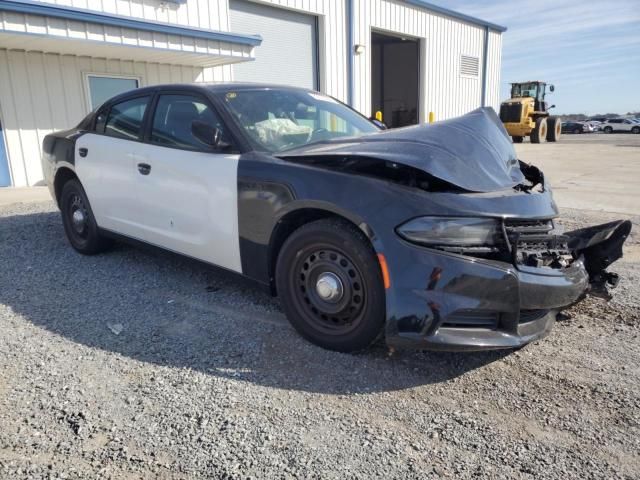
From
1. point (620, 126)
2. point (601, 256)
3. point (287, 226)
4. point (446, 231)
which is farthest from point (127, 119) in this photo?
point (620, 126)

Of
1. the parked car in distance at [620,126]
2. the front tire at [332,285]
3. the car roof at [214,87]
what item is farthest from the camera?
the parked car in distance at [620,126]

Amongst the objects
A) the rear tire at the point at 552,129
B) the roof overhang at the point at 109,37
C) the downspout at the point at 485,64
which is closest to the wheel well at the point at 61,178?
the roof overhang at the point at 109,37

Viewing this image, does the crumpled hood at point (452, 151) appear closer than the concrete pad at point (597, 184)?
Yes

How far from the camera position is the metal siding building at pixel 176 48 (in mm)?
8539

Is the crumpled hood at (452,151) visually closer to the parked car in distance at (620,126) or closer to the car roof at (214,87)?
the car roof at (214,87)

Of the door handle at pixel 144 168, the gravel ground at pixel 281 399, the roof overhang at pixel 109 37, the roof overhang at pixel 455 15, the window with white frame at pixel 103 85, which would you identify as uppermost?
the roof overhang at pixel 455 15

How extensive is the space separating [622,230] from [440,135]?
1.31 m

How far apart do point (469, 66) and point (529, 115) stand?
23.3 ft

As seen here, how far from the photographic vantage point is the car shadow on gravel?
2795 mm

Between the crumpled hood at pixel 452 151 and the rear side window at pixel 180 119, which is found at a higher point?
the rear side window at pixel 180 119

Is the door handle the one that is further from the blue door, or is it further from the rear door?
the blue door

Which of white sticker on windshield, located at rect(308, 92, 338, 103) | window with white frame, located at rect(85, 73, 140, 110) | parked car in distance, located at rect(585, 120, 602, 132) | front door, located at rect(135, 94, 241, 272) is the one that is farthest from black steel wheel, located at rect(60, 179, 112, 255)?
parked car in distance, located at rect(585, 120, 602, 132)

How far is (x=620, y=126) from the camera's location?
4375 cm

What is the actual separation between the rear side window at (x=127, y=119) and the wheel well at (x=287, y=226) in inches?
68.7
